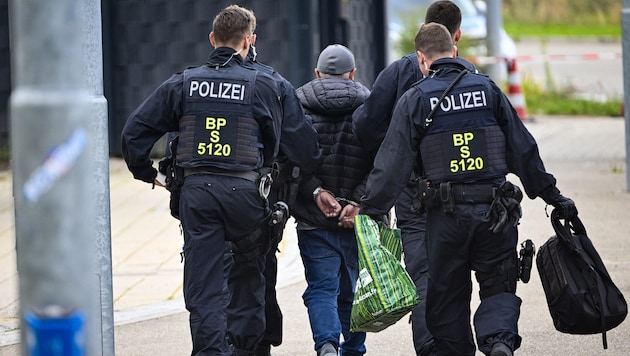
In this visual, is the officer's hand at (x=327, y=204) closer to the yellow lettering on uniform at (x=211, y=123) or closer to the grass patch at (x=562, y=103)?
the yellow lettering on uniform at (x=211, y=123)

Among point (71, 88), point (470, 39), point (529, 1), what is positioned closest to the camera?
point (71, 88)

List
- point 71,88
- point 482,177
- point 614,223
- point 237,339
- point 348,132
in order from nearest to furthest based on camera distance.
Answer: point 71,88, point 482,177, point 237,339, point 348,132, point 614,223

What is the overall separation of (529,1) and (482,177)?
36.3 metres

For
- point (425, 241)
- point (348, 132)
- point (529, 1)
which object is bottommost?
point (425, 241)

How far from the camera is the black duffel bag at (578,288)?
551 cm

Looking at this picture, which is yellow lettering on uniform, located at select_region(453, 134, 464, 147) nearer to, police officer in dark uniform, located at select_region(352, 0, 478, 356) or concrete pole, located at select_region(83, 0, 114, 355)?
police officer in dark uniform, located at select_region(352, 0, 478, 356)

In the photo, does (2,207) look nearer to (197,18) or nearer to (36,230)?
(197,18)

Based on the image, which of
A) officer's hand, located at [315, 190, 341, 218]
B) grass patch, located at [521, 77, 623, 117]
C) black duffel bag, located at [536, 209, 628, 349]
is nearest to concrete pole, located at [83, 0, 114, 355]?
officer's hand, located at [315, 190, 341, 218]

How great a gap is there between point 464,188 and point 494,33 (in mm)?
12770

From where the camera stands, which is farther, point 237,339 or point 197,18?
point 197,18

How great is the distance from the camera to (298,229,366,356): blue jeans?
6195 millimetres

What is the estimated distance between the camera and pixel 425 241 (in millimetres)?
5773

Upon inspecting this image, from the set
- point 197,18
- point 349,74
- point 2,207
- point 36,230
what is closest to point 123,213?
point 2,207

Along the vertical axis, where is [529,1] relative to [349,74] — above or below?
above
